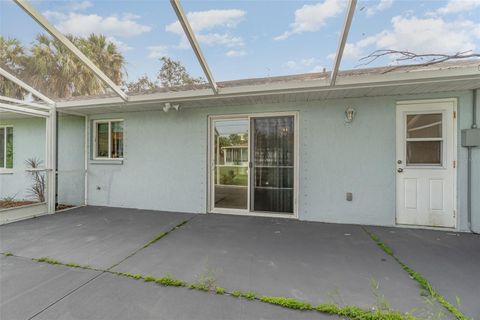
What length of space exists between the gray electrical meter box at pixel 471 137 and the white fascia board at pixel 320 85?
34.9 inches

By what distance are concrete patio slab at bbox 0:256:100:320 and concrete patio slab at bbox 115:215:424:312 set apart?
0.47m

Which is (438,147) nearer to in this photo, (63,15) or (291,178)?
(291,178)

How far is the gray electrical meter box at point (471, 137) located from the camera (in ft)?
12.0

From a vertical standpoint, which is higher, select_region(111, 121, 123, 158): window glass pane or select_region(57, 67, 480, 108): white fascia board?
select_region(57, 67, 480, 108): white fascia board

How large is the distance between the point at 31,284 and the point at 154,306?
1430mm

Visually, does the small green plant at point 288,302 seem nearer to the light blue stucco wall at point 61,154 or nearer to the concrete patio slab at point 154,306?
the concrete patio slab at point 154,306

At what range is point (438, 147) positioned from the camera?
402cm

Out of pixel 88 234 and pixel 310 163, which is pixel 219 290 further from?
pixel 310 163

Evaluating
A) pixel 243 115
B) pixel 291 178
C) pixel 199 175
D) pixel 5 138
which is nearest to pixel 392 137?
pixel 291 178

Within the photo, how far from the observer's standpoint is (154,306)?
1.98m

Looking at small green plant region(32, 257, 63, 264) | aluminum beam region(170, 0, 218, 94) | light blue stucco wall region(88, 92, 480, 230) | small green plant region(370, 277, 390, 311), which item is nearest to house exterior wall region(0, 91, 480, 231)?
light blue stucco wall region(88, 92, 480, 230)

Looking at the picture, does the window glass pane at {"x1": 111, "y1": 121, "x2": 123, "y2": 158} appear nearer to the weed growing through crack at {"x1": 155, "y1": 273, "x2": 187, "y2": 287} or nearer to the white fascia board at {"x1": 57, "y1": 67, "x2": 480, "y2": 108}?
the white fascia board at {"x1": 57, "y1": 67, "x2": 480, "y2": 108}

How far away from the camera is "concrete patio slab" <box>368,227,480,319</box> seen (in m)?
2.14

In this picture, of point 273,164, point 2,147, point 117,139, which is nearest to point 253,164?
point 273,164
